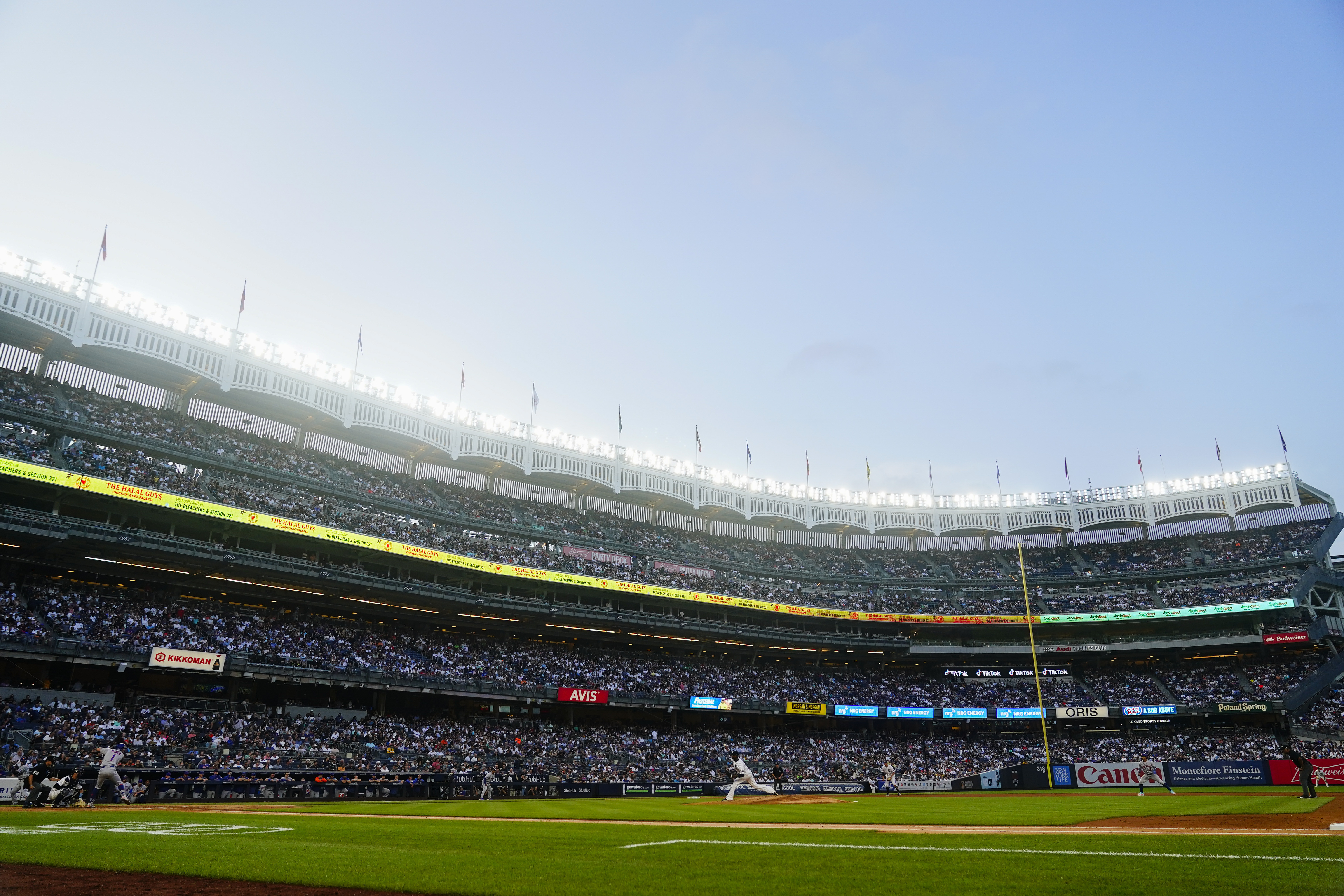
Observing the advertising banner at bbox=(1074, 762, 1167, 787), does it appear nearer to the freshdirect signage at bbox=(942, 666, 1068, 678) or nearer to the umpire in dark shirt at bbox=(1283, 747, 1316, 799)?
the freshdirect signage at bbox=(942, 666, 1068, 678)

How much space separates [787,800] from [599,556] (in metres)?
28.1

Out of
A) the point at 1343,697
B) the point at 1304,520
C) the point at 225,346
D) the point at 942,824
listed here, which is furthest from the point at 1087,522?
the point at 225,346

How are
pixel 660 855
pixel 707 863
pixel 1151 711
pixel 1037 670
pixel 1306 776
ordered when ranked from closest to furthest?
1. pixel 707 863
2. pixel 660 855
3. pixel 1306 776
4. pixel 1151 711
5. pixel 1037 670

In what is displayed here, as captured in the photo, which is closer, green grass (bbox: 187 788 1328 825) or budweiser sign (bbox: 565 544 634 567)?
green grass (bbox: 187 788 1328 825)

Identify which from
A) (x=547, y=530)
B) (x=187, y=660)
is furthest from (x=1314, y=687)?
(x=187, y=660)

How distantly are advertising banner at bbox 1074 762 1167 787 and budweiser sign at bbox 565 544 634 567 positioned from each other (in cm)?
3396

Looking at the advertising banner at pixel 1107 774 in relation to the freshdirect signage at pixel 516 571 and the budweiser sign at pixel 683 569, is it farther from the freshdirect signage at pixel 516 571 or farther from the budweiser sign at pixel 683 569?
the budweiser sign at pixel 683 569

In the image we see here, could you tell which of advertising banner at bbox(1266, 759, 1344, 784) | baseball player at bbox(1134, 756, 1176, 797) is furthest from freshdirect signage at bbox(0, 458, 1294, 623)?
advertising banner at bbox(1266, 759, 1344, 784)

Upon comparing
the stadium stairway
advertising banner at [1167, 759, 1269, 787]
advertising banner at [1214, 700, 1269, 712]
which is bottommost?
advertising banner at [1167, 759, 1269, 787]

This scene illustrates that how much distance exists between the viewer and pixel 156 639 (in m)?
38.0

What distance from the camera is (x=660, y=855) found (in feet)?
35.7

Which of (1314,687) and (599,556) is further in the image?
(599,556)

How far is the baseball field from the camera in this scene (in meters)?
8.09

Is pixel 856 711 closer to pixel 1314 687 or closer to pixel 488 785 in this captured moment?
pixel 488 785
